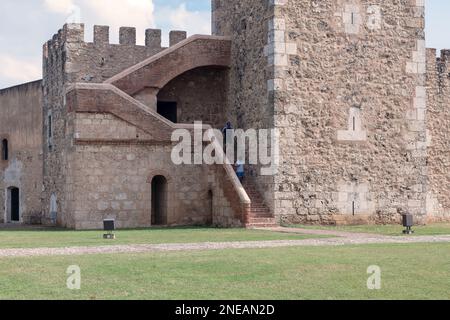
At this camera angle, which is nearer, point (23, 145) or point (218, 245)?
point (218, 245)

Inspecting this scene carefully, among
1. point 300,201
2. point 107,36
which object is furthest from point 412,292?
point 107,36

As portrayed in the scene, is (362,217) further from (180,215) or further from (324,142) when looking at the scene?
(180,215)

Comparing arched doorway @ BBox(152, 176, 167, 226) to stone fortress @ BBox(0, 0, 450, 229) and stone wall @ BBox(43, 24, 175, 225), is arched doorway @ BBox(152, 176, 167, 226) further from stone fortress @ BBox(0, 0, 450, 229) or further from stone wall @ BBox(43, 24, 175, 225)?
stone wall @ BBox(43, 24, 175, 225)

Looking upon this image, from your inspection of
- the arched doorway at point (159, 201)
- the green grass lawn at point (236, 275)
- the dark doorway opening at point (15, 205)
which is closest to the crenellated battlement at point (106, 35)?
the arched doorway at point (159, 201)

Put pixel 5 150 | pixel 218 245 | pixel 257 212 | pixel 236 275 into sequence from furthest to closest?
pixel 5 150 < pixel 257 212 < pixel 218 245 < pixel 236 275

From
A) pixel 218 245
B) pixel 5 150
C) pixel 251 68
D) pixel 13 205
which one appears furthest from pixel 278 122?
pixel 5 150

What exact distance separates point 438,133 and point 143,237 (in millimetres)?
13794

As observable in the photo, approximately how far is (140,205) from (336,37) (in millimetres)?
7291

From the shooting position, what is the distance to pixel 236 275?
11078 mm

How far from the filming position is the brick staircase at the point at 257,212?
70.4 feet

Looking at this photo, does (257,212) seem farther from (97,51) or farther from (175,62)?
(97,51)

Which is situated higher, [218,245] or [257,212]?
[257,212]

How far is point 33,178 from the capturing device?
104ft

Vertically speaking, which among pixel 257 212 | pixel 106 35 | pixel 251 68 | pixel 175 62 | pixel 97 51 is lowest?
pixel 257 212
